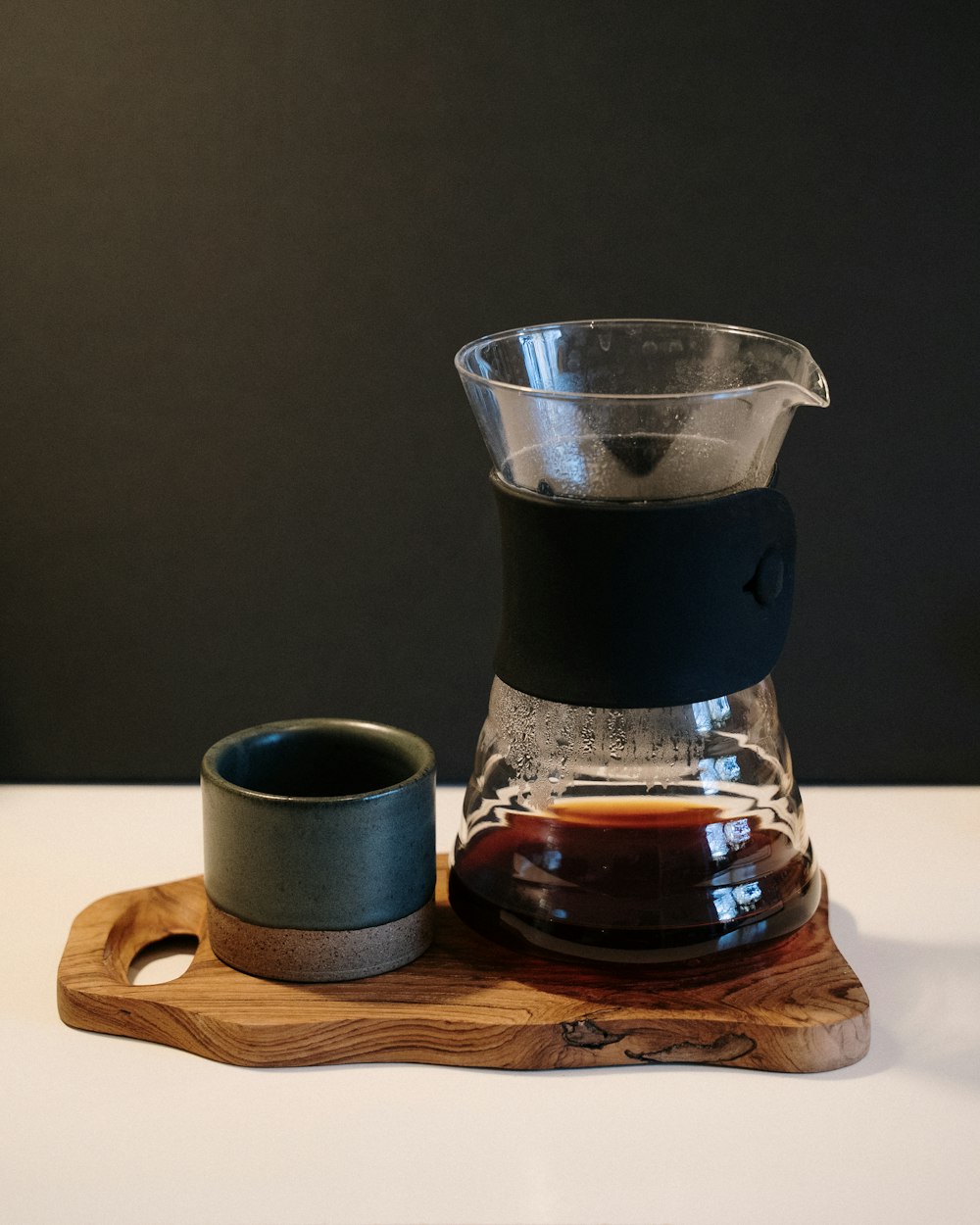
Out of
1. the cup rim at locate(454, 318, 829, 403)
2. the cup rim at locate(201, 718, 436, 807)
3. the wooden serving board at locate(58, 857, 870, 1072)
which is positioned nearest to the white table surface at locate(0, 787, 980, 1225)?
the wooden serving board at locate(58, 857, 870, 1072)

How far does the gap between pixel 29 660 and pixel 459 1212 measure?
22.0 inches

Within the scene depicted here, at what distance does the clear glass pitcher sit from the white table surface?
0.23ft

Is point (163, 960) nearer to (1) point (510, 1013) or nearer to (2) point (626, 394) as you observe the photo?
(1) point (510, 1013)

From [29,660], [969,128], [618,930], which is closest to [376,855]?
[618,930]

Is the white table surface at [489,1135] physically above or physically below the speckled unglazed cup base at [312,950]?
below

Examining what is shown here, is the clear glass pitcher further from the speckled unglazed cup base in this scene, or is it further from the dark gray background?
the dark gray background

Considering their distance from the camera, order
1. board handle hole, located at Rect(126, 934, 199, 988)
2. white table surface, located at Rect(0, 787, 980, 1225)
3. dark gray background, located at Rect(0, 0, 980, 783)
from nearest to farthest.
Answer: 1. white table surface, located at Rect(0, 787, 980, 1225)
2. board handle hole, located at Rect(126, 934, 199, 988)
3. dark gray background, located at Rect(0, 0, 980, 783)

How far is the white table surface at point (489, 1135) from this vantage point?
529mm

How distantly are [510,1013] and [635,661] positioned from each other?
0.50 ft

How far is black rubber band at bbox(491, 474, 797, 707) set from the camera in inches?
23.5

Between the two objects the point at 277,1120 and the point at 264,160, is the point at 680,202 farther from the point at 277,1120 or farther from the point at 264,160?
the point at 277,1120

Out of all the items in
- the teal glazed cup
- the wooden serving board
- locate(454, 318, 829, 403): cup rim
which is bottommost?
the wooden serving board

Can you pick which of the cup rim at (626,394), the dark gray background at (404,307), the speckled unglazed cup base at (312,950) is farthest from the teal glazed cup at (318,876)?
the dark gray background at (404,307)

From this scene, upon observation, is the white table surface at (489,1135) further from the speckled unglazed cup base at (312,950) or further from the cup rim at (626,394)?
the cup rim at (626,394)
